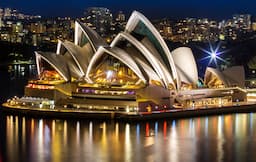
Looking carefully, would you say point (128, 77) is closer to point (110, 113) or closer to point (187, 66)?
point (110, 113)

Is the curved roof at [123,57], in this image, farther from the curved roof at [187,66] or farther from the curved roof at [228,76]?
the curved roof at [228,76]

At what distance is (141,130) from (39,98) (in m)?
5.59

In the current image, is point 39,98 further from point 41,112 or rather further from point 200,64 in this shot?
point 200,64

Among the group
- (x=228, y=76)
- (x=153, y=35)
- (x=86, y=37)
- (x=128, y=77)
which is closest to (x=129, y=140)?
(x=128, y=77)

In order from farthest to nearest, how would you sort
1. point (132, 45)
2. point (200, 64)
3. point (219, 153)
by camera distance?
point (200, 64) < point (132, 45) < point (219, 153)

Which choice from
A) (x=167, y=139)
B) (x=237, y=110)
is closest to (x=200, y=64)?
(x=237, y=110)

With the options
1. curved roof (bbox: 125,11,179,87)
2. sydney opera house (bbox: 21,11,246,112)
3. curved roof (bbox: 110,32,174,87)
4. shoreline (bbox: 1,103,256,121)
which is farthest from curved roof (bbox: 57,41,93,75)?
shoreline (bbox: 1,103,256,121)

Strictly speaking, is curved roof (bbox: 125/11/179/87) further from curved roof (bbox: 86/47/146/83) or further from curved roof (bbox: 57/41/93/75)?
curved roof (bbox: 57/41/93/75)

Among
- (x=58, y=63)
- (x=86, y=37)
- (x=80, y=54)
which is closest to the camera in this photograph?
(x=58, y=63)

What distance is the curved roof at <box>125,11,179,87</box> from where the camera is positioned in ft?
72.5

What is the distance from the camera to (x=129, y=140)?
17.0 metres

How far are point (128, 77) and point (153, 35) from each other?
71.3 inches

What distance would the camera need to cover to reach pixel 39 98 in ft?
74.6

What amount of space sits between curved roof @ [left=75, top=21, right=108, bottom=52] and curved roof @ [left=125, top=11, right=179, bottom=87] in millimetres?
1622
